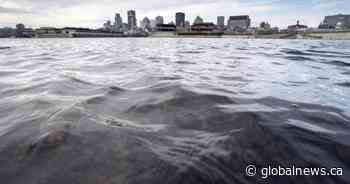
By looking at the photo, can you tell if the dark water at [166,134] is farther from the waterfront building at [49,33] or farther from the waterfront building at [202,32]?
the waterfront building at [49,33]

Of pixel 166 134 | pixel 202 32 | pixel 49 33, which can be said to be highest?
pixel 202 32

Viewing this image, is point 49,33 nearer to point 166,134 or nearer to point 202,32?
point 202,32

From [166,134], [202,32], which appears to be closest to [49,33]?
[202,32]

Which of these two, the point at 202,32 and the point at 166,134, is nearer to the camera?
the point at 166,134

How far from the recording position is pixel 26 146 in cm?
221

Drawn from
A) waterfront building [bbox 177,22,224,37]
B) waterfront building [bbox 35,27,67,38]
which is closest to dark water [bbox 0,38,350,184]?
waterfront building [bbox 177,22,224,37]

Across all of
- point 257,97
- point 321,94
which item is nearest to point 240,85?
point 257,97

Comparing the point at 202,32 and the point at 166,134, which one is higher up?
the point at 202,32

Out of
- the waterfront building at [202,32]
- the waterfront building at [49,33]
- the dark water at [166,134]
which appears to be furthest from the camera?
the waterfront building at [202,32]

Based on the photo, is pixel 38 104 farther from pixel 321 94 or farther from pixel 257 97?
pixel 321 94

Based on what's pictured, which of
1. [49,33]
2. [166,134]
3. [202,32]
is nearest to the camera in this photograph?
[166,134]

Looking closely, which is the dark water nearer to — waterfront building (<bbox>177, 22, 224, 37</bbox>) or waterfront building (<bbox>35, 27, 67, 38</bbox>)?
waterfront building (<bbox>177, 22, 224, 37</bbox>)

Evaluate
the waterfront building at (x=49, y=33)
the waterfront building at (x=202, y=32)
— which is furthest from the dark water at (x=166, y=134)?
the waterfront building at (x=49, y=33)

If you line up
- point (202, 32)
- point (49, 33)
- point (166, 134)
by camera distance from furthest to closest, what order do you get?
point (202, 32), point (49, 33), point (166, 134)
